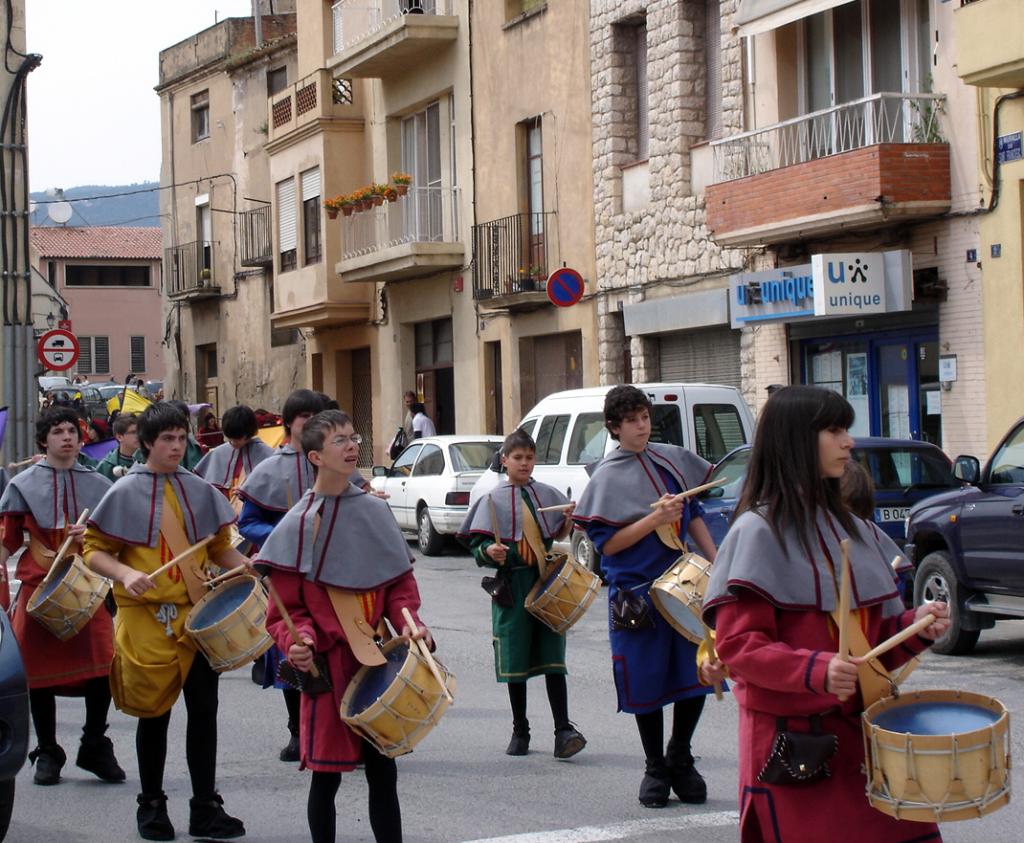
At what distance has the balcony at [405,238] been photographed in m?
29.1

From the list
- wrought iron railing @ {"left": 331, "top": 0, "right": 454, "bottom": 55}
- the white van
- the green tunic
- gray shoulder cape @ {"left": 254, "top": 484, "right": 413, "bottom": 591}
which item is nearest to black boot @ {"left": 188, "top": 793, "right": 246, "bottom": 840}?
gray shoulder cape @ {"left": 254, "top": 484, "right": 413, "bottom": 591}

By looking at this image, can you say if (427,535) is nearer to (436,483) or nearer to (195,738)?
(436,483)

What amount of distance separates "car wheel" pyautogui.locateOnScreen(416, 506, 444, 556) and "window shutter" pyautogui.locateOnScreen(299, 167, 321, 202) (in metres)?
13.9

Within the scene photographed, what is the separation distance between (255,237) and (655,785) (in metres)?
31.7

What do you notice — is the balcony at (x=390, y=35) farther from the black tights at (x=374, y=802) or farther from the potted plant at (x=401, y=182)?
the black tights at (x=374, y=802)

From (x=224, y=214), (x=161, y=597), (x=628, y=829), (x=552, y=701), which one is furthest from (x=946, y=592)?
(x=224, y=214)

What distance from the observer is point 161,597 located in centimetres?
716

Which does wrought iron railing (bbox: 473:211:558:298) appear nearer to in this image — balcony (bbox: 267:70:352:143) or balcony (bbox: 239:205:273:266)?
balcony (bbox: 267:70:352:143)

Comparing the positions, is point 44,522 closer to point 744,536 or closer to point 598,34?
point 744,536

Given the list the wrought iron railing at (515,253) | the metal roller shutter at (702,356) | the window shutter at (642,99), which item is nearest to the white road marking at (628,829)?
the metal roller shutter at (702,356)

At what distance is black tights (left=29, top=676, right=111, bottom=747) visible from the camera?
8250 mm

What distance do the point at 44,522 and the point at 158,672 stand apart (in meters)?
1.72

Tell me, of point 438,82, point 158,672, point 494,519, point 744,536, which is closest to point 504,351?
point 438,82

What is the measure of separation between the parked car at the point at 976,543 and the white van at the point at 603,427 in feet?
13.9
